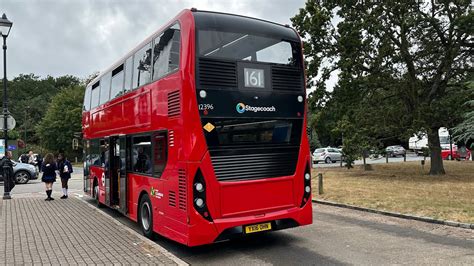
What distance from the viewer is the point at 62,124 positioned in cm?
5412

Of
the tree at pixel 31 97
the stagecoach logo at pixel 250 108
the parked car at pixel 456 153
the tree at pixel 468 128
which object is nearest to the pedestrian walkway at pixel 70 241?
the stagecoach logo at pixel 250 108

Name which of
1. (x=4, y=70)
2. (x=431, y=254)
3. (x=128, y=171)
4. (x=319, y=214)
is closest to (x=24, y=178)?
(x=4, y=70)

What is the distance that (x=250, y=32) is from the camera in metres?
7.39

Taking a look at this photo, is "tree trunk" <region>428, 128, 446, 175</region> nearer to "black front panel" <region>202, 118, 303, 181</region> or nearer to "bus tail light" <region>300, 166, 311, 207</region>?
"bus tail light" <region>300, 166, 311, 207</region>

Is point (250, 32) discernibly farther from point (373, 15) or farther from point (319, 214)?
point (373, 15)

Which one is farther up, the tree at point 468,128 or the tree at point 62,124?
the tree at point 62,124

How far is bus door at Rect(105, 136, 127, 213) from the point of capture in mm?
10070

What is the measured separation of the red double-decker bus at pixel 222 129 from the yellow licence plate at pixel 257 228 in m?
0.02

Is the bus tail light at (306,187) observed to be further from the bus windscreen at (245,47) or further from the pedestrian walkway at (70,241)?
the pedestrian walkway at (70,241)

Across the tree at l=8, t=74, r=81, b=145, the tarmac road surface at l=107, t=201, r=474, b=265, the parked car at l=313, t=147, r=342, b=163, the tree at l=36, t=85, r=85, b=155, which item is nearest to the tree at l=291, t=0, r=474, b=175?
the tarmac road surface at l=107, t=201, r=474, b=265

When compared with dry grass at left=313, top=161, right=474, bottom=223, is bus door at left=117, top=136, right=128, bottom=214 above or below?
above

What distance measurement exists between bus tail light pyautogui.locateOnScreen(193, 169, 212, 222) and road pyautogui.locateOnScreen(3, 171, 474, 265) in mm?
809

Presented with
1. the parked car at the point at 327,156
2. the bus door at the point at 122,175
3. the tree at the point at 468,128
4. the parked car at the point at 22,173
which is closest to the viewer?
the bus door at the point at 122,175

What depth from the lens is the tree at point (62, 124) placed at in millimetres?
53938
